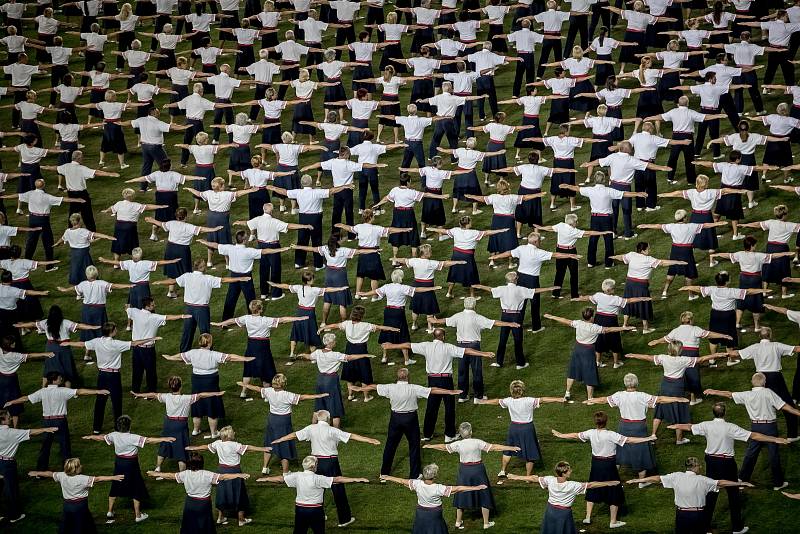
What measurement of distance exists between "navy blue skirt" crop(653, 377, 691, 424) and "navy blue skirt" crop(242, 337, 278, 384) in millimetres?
6369

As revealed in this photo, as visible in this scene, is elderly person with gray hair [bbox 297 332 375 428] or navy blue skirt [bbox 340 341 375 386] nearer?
elderly person with gray hair [bbox 297 332 375 428]

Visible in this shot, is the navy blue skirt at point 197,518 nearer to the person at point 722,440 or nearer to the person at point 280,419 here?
the person at point 280,419

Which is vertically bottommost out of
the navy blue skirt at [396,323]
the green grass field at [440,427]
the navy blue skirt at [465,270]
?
the green grass field at [440,427]

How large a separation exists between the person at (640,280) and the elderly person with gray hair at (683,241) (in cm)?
54

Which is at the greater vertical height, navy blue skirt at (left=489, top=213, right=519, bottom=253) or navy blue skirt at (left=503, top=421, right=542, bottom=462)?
navy blue skirt at (left=489, top=213, right=519, bottom=253)

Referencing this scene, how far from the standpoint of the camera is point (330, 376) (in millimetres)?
20578

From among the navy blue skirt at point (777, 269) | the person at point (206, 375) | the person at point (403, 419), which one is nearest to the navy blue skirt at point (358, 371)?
the person at point (206, 375)

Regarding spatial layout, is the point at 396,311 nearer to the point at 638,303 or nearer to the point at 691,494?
the point at 638,303

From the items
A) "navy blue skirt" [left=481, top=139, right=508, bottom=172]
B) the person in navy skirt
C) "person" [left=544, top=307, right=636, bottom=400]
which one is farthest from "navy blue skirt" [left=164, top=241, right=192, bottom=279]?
"person" [left=544, top=307, right=636, bottom=400]

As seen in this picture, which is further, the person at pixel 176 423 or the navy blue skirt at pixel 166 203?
the navy blue skirt at pixel 166 203

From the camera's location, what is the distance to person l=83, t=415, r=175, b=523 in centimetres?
1916

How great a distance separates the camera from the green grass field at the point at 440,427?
1892 cm

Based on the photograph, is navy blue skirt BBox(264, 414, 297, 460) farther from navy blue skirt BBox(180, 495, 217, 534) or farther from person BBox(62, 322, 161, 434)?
person BBox(62, 322, 161, 434)

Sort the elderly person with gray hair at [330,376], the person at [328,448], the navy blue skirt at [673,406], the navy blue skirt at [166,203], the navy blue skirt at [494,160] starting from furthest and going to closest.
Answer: the navy blue skirt at [494,160], the navy blue skirt at [166,203], the elderly person with gray hair at [330,376], the navy blue skirt at [673,406], the person at [328,448]
